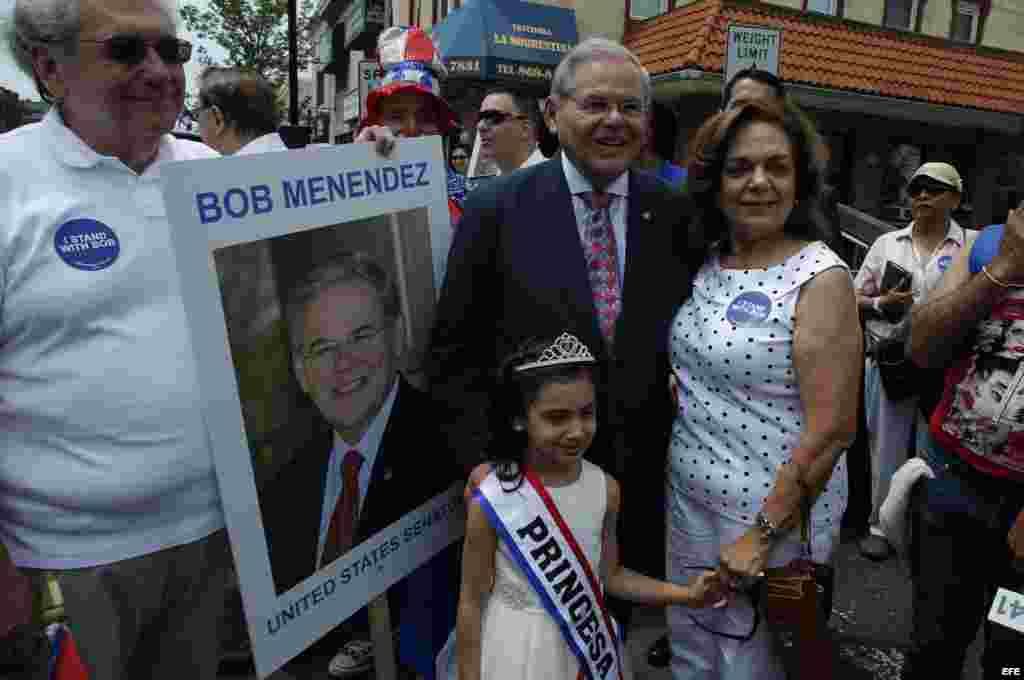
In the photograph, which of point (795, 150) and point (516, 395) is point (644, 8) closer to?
point (795, 150)

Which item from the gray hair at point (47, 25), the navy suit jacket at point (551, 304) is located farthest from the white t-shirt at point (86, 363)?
the navy suit jacket at point (551, 304)

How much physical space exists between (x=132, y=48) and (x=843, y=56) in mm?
11626

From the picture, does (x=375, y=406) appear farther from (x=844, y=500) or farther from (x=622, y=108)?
(x=844, y=500)

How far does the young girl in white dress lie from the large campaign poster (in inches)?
10.9

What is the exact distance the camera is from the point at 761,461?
180 centimetres

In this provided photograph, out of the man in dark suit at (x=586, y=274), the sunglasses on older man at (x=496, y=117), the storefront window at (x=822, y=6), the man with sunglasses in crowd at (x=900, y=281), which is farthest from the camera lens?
the storefront window at (x=822, y=6)

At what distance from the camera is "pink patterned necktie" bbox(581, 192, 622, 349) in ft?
6.74

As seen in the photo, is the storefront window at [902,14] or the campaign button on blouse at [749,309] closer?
the campaign button on blouse at [749,309]

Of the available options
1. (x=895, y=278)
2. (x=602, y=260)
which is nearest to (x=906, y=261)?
(x=895, y=278)

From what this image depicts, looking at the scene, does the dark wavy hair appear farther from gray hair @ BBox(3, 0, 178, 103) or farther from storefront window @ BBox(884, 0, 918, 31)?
storefront window @ BBox(884, 0, 918, 31)

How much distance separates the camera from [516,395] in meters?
1.86

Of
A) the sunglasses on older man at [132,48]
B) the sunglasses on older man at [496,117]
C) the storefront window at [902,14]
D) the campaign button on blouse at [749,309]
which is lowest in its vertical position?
the campaign button on blouse at [749,309]

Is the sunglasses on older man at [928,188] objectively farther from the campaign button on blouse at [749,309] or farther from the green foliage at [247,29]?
the green foliage at [247,29]

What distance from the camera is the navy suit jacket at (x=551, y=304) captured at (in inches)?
79.0
